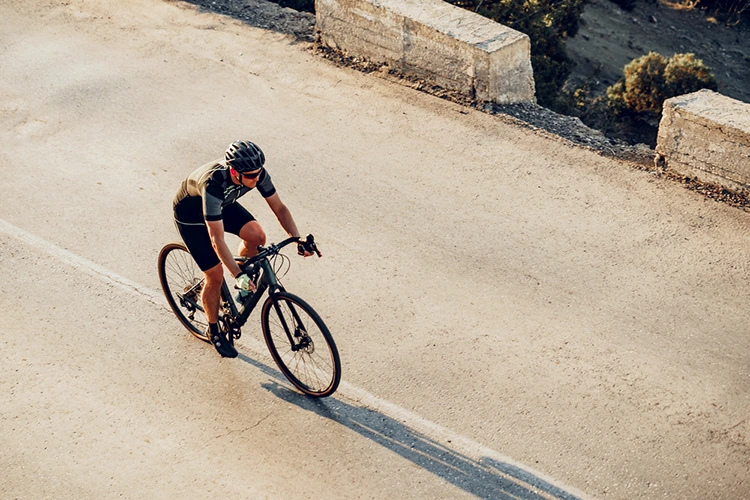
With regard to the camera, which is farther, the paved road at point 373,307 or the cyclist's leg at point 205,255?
the cyclist's leg at point 205,255

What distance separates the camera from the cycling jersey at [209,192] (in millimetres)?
5859

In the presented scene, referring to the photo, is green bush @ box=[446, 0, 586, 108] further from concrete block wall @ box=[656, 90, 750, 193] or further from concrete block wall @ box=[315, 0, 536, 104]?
concrete block wall @ box=[656, 90, 750, 193]

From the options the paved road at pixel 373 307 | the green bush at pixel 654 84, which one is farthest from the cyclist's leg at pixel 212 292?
the green bush at pixel 654 84

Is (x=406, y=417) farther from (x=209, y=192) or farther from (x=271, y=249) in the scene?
(x=209, y=192)

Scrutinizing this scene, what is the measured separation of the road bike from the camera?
617cm

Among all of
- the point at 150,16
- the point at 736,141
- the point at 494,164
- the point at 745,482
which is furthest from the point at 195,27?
the point at 745,482

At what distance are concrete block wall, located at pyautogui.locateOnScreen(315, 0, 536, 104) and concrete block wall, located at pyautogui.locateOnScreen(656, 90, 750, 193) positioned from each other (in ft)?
6.37

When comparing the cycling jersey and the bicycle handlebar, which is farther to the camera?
the bicycle handlebar

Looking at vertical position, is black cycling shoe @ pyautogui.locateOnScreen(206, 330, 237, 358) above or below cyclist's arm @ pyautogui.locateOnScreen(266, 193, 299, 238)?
below

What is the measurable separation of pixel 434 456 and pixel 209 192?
2.56m

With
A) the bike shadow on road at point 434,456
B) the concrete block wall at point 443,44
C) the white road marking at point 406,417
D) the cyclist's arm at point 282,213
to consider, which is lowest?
the bike shadow on road at point 434,456

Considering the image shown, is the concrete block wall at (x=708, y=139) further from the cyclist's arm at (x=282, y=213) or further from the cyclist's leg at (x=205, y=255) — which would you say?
the cyclist's leg at (x=205, y=255)

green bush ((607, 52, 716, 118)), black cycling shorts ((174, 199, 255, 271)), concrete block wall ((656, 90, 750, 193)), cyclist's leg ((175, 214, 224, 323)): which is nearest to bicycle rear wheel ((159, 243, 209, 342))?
cyclist's leg ((175, 214, 224, 323))

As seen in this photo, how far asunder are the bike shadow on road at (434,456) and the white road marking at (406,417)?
0.05ft
